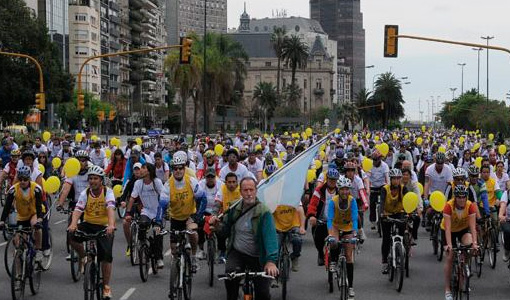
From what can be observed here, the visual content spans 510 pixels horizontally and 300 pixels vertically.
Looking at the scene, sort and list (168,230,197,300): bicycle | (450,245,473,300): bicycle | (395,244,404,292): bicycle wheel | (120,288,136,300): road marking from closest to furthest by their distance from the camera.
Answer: (168,230,197,300): bicycle
(450,245,473,300): bicycle
(120,288,136,300): road marking
(395,244,404,292): bicycle wheel

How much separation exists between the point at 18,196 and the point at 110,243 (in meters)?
2.09

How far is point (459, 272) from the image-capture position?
32.9 feet

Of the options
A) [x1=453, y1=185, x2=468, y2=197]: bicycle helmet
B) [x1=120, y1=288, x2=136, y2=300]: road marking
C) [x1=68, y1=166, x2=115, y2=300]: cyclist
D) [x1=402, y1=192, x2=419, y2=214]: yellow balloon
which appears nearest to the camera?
[x1=68, y1=166, x2=115, y2=300]: cyclist

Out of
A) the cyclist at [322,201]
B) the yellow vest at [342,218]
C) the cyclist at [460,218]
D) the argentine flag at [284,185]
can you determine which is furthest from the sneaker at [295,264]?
the argentine flag at [284,185]

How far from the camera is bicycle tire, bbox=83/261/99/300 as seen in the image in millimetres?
9289

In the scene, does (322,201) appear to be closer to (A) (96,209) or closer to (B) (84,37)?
(A) (96,209)

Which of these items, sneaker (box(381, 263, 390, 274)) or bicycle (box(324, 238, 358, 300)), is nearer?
bicycle (box(324, 238, 358, 300))

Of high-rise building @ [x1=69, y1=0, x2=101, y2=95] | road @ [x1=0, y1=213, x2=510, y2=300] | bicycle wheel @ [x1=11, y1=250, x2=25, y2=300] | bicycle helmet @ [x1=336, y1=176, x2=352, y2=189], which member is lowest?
road @ [x1=0, y1=213, x2=510, y2=300]

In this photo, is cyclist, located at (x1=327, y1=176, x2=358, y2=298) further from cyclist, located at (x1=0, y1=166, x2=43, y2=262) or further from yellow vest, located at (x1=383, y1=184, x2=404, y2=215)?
cyclist, located at (x1=0, y1=166, x2=43, y2=262)

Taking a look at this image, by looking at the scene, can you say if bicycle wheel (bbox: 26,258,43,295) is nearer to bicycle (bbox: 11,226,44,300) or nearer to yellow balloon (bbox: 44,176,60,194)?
bicycle (bbox: 11,226,44,300)

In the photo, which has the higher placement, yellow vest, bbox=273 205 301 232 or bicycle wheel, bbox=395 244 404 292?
yellow vest, bbox=273 205 301 232

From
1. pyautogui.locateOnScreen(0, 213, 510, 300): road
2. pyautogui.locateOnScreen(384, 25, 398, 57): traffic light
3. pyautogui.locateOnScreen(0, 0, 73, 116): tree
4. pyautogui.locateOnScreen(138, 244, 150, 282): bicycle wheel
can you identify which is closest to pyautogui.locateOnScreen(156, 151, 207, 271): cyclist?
pyautogui.locateOnScreen(0, 213, 510, 300): road

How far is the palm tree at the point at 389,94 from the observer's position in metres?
132

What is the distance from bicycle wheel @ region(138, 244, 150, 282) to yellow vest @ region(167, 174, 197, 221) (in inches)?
44.7
